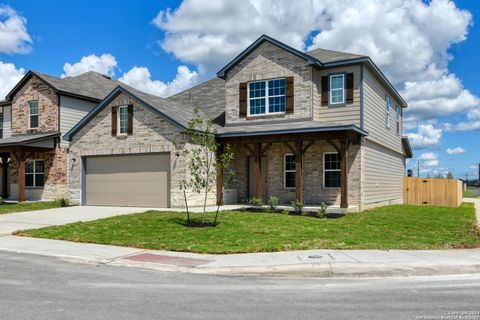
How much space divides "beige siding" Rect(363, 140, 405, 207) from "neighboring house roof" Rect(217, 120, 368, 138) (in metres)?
2.11

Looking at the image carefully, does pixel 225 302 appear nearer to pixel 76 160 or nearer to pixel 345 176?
pixel 345 176

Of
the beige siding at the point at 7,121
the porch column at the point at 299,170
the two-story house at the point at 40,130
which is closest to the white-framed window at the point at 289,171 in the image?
the porch column at the point at 299,170

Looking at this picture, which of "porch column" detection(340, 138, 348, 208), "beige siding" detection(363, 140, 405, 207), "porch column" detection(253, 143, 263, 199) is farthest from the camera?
"beige siding" detection(363, 140, 405, 207)

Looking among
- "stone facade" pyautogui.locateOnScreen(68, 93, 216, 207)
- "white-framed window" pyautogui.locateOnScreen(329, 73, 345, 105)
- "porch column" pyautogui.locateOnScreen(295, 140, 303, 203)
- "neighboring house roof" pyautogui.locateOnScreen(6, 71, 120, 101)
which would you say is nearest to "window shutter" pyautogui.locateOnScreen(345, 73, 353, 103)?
"white-framed window" pyautogui.locateOnScreen(329, 73, 345, 105)

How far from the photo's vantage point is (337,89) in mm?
20578

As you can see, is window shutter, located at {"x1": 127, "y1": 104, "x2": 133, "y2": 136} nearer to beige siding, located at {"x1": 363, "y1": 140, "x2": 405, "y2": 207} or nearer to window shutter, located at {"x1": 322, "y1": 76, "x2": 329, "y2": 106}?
window shutter, located at {"x1": 322, "y1": 76, "x2": 329, "y2": 106}

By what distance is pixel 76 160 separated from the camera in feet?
75.0

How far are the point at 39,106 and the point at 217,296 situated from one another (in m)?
24.3

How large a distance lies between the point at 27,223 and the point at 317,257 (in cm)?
1106

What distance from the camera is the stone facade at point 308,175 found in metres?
19.8

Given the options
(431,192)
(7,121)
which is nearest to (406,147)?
(431,192)

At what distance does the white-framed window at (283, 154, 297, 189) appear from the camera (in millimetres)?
21281

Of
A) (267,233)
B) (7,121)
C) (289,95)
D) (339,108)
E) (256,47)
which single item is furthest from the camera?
(7,121)

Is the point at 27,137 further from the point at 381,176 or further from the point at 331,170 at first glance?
the point at 381,176
